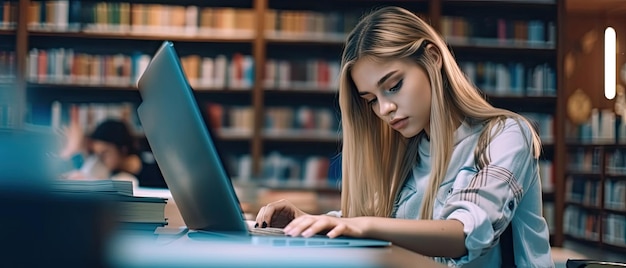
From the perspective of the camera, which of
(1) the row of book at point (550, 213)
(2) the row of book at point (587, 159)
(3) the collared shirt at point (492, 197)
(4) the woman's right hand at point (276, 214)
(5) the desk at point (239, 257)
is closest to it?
(5) the desk at point (239, 257)

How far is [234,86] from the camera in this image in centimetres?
476

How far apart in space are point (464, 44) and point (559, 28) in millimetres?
602

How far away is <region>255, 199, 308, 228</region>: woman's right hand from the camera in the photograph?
125 cm

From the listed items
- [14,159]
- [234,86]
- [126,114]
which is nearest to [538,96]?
[234,86]

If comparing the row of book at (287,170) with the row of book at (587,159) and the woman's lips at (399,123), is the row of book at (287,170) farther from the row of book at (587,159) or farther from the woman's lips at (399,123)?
the woman's lips at (399,123)

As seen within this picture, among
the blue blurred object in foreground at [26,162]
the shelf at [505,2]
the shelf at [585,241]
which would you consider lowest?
the shelf at [585,241]

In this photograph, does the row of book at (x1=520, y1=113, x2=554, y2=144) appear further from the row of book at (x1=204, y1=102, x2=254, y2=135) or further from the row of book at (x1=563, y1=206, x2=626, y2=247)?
the row of book at (x1=204, y1=102, x2=254, y2=135)

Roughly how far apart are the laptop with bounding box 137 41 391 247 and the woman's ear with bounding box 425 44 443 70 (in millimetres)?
515

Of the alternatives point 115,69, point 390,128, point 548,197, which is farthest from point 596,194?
point 390,128

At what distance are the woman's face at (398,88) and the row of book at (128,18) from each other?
137 inches

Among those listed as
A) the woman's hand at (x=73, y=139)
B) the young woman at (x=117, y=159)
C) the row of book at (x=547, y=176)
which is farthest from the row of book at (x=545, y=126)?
the woman's hand at (x=73, y=139)

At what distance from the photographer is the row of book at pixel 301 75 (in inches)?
188

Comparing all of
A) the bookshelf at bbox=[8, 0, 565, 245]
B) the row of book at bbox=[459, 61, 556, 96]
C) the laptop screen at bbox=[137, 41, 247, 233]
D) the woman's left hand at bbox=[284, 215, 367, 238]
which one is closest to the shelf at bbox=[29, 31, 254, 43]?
the bookshelf at bbox=[8, 0, 565, 245]

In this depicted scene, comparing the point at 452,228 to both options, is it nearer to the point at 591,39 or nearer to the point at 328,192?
the point at 328,192
